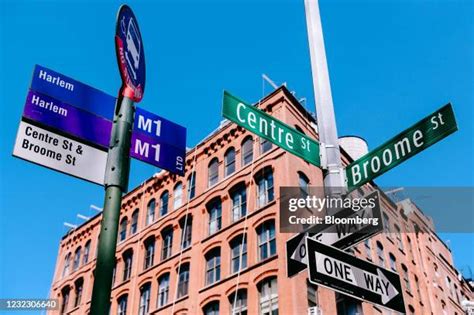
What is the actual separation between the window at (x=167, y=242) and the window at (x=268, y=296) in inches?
332

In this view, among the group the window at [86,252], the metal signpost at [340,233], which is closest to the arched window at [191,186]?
the window at [86,252]

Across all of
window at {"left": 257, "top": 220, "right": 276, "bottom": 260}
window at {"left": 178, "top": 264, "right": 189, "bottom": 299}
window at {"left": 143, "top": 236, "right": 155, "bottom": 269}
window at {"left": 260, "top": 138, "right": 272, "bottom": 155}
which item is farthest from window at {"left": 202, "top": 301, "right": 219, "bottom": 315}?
window at {"left": 260, "top": 138, "right": 272, "bottom": 155}

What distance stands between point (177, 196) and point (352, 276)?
27.7 m

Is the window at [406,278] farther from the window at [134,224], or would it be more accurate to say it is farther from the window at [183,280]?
the window at [134,224]

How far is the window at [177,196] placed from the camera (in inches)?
1282

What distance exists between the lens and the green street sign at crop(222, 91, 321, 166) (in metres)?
6.96

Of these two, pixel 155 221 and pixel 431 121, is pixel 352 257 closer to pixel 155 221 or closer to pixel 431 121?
pixel 431 121

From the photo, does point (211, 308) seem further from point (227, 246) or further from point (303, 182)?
point (303, 182)

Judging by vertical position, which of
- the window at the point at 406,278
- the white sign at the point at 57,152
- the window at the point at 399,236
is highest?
the window at the point at 399,236

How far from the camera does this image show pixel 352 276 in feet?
19.0

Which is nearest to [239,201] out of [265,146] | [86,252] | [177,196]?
[265,146]

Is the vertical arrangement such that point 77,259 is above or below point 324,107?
above

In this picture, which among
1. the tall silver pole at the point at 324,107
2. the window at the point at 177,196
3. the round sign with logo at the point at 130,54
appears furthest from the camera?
the window at the point at 177,196

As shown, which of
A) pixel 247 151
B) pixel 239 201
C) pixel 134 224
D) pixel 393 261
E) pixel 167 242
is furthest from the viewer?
pixel 134 224
